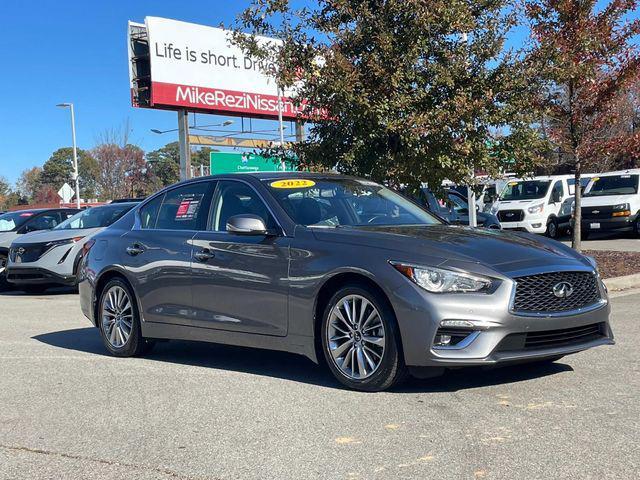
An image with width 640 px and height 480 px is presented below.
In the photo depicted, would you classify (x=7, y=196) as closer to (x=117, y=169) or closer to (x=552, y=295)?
(x=117, y=169)

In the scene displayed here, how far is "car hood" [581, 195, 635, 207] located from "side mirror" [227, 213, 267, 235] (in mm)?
17141

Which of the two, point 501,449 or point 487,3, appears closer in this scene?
point 501,449

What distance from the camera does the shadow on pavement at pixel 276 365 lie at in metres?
5.48

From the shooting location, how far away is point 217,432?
14.9ft

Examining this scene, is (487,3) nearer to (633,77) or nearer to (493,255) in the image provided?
(633,77)

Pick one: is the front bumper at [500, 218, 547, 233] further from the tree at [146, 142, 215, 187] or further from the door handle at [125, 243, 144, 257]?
the tree at [146, 142, 215, 187]

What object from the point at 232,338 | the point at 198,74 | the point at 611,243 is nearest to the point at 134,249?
the point at 232,338

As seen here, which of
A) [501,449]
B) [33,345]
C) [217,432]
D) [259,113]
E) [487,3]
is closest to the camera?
[501,449]

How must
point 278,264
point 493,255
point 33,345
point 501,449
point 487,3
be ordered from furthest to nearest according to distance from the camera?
1. point 487,3
2. point 33,345
3. point 278,264
4. point 493,255
5. point 501,449

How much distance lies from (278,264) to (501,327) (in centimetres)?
179

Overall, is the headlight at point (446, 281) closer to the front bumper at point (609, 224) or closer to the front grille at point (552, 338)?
the front grille at point (552, 338)

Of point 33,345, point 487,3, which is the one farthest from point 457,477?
point 487,3

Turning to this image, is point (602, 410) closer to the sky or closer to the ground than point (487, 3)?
closer to the ground

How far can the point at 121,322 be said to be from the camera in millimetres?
7164
